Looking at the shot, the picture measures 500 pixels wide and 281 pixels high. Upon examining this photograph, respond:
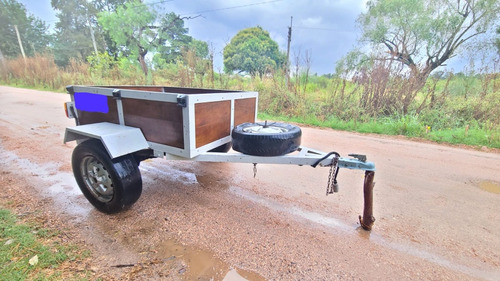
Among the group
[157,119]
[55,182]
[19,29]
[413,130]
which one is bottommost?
[55,182]

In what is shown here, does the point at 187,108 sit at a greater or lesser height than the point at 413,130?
greater

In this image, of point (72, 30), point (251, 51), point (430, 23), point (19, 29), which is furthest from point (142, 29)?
point (430, 23)

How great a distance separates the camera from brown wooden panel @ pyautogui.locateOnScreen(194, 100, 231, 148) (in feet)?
7.41

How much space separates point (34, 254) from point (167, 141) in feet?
4.65

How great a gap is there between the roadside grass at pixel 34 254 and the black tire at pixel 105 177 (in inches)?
19.6

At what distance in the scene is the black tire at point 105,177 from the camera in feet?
7.76

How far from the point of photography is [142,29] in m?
28.9

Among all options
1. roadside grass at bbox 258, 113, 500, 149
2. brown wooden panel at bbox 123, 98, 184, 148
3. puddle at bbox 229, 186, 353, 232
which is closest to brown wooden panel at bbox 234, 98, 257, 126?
brown wooden panel at bbox 123, 98, 184, 148

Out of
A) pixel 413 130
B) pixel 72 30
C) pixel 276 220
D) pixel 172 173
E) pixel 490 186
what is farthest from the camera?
pixel 72 30

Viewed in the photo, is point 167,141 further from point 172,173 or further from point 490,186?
point 490,186

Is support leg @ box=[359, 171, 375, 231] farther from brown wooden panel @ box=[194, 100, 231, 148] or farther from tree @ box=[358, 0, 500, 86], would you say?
tree @ box=[358, 0, 500, 86]

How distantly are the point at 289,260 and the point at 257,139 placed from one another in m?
1.09

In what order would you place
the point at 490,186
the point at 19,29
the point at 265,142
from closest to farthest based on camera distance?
the point at 265,142, the point at 490,186, the point at 19,29

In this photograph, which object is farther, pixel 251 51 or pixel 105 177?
pixel 251 51
